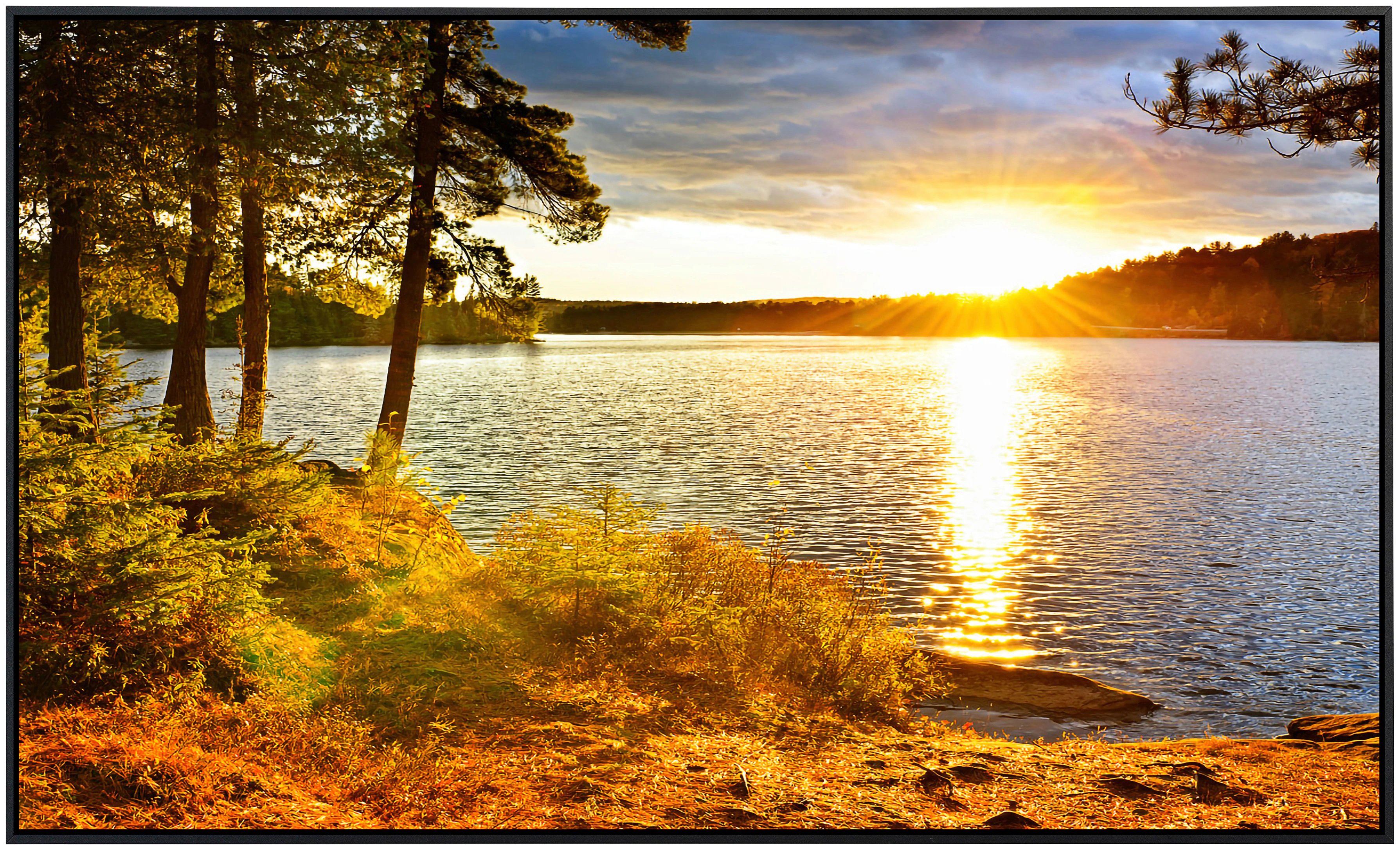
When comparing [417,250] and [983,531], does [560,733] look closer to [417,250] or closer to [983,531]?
[417,250]

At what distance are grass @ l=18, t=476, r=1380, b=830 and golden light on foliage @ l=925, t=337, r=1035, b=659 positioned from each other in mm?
4336

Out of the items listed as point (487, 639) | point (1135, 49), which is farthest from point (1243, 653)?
point (487, 639)

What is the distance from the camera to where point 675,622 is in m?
9.35

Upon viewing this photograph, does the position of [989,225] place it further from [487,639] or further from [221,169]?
[221,169]

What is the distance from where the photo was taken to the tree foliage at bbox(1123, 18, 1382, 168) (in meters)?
8.32

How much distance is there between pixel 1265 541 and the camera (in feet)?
69.0

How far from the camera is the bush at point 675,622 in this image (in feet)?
29.3

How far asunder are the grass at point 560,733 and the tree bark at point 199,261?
4.56 m

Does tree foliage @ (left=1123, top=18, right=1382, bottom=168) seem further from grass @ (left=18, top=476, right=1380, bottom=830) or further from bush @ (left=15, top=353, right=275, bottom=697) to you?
bush @ (left=15, top=353, right=275, bottom=697)

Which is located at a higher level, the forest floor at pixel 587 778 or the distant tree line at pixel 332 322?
the distant tree line at pixel 332 322

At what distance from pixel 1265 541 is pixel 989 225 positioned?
47.9 feet

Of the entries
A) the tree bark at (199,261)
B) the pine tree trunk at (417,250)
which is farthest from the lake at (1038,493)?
the pine tree trunk at (417,250)

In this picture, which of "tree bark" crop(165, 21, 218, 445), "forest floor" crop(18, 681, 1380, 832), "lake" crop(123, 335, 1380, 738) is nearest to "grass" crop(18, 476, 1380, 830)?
"forest floor" crop(18, 681, 1380, 832)

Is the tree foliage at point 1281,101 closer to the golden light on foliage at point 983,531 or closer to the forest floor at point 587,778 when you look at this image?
the forest floor at point 587,778
